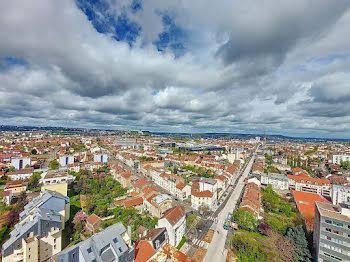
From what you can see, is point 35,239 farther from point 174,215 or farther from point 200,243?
point 200,243

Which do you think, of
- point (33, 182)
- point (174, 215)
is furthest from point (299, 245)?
point (33, 182)

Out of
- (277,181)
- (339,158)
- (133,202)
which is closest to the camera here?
(133,202)

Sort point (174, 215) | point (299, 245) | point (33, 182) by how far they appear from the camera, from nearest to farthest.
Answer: point (299, 245) → point (174, 215) → point (33, 182)

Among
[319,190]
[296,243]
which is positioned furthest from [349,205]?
[319,190]

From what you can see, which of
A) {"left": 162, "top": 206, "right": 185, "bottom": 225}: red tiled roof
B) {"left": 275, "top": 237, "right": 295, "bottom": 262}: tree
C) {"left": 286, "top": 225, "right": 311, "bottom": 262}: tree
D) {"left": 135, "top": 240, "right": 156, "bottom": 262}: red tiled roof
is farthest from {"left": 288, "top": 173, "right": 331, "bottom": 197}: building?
{"left": 135, "top": 240, "right": 156, "bottom": 262}: red tiled roof

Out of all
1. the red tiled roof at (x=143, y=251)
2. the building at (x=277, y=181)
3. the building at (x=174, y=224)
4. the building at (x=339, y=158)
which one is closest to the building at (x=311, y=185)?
the building at (x=277, y=181)

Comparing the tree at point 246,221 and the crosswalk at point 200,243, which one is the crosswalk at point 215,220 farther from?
the crosswalk at point 200,243

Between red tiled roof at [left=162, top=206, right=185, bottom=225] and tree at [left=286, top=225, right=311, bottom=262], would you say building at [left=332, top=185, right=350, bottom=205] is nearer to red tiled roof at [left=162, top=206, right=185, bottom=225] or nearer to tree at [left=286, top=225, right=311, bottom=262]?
tree at [left=286, top=225, right=311, bottom=262]
